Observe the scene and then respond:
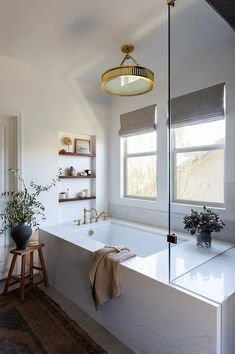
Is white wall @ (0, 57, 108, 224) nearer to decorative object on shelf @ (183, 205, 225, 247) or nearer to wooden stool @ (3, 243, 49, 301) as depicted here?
wooden stool @ (3, 243, 49, 301)

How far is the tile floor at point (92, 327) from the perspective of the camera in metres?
1.75

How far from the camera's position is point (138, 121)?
3.37 metres

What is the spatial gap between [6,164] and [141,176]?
189 centimetres

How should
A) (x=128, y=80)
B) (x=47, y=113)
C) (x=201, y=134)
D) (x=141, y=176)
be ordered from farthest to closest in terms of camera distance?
(x=141, y=176)
(x=47, y=113)
(x=201, y=134)
(x=128, y=80)

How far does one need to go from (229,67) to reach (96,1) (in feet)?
5.01

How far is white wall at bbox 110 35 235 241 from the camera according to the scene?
7.92 ft

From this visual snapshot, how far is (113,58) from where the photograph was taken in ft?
9.16

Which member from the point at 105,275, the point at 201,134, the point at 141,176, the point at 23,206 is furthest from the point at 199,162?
the point at 23,206

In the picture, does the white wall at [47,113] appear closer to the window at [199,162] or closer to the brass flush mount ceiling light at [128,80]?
the brass flush mount ceiling light at [128,80]

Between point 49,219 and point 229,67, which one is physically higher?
point 229,67

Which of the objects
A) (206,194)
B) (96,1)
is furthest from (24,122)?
(206,194)

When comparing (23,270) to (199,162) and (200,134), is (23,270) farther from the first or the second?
(200,134)

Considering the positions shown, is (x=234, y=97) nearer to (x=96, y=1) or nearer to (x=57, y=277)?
(x=96, y=1)

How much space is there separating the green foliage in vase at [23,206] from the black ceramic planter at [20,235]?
0.09 meters
